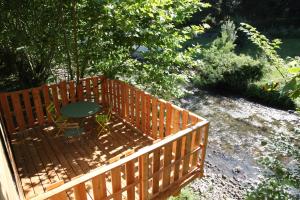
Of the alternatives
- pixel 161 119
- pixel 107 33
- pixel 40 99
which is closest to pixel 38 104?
pixel 40 99

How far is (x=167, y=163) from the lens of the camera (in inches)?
159

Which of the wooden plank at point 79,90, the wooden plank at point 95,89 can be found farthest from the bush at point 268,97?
the wooden plank at point 79,90

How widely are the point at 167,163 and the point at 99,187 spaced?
119cm

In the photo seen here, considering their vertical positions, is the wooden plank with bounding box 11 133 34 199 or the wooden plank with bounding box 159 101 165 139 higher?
the wooden plank with bounding box 159 101 165 139

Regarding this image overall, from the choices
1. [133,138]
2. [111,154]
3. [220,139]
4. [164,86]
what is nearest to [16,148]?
[111,154]

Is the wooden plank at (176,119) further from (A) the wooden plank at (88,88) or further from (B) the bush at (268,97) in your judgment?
(B) the bush at (268,97)

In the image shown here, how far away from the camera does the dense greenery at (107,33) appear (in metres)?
5.63

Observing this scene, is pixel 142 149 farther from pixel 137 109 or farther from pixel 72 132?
pixel 72 132

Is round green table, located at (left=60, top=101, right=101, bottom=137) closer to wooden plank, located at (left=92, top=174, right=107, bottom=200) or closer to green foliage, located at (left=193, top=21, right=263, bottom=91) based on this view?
wooden plank, located at (left=92, top=174, right=107, bottom=200)

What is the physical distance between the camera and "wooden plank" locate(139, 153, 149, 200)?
3.61m

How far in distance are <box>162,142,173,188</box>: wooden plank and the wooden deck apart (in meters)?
1.22

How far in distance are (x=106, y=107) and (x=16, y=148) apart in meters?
2.48

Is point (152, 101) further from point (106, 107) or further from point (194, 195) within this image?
point (194, 195)

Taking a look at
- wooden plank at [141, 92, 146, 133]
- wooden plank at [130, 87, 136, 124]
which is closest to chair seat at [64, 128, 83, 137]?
wooden plank at [130, 87, 136, 124]
